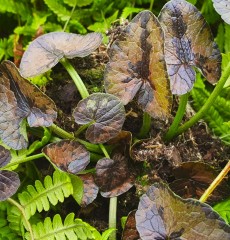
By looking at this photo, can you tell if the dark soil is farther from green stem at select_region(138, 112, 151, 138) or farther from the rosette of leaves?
the rosette of leaves

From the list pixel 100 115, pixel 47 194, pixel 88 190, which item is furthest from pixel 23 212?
pixel 100 115

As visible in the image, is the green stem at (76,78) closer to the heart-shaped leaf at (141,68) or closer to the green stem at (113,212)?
the heart-shaped leaf at (141,68)

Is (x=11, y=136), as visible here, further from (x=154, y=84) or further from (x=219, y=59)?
(x=219, y=59)

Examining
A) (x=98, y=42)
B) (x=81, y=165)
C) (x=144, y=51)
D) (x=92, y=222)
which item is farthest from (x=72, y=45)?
(x=92, y=222)

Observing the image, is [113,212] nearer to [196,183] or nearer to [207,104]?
[196,183]

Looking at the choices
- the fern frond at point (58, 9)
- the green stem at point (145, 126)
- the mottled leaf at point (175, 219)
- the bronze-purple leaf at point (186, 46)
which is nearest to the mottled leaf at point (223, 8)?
the bronze-purple leaf at point (186, 46)

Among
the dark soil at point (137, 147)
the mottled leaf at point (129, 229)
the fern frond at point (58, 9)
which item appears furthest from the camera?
the fern frond at point (58, 9)

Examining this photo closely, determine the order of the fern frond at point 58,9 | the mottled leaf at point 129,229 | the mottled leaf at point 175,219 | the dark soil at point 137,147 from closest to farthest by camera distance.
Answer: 1. the mottled leaf at point 175,219
2. the mottled leaf at point 129,229
3. the dark soil at point 137,147
4. the fern frond at point 58,9
